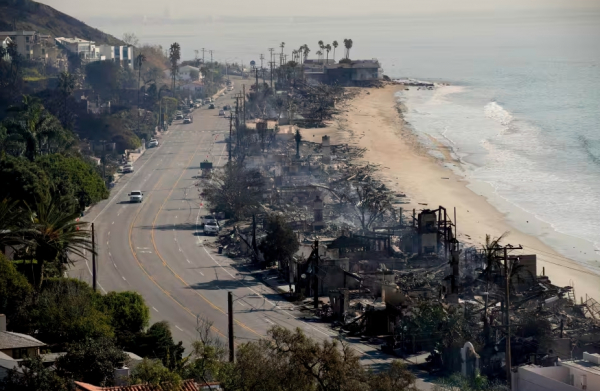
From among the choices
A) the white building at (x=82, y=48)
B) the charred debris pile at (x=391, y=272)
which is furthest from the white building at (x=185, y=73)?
the charred debris pile at (x=391, y=272)

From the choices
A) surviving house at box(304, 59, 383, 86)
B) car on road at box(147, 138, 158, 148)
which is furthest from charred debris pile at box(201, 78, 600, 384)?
surviving house at box(304, 59, 383, 86)

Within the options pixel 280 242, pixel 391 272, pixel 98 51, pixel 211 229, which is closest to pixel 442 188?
pixel 211 229

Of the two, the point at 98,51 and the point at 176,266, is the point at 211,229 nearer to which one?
the point at 176,266

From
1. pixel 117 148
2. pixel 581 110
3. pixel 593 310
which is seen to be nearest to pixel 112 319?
pixel 593 310

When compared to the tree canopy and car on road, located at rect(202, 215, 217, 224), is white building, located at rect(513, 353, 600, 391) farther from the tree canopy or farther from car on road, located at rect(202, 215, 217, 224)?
car on road, located at rect(202, 215, 217, 224)

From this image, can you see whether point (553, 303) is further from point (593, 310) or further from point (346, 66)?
point (346, 66)

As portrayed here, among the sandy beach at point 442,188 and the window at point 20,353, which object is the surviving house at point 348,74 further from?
the window at point 20,353
